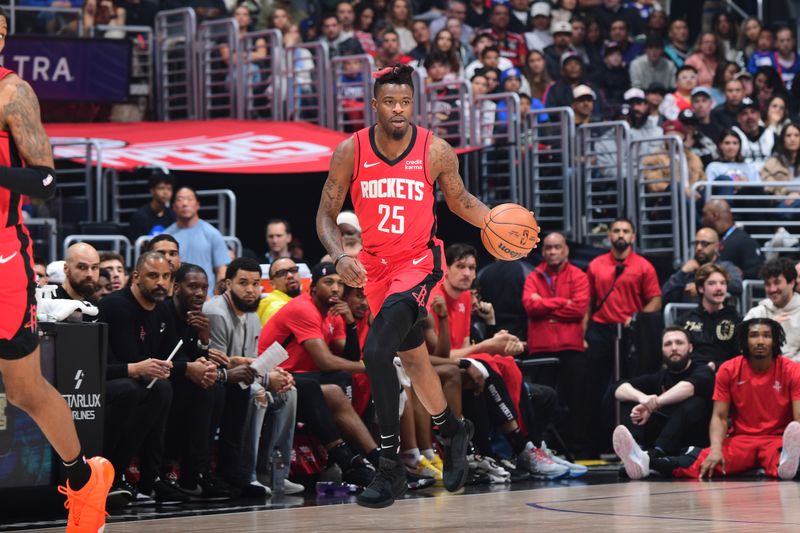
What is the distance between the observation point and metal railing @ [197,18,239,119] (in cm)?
→ 1900

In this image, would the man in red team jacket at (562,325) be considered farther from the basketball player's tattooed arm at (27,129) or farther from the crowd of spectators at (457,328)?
the basketball player's tattooed arm at (27,129)

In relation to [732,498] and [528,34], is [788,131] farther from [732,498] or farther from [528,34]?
[732,498]

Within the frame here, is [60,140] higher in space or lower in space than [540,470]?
higher

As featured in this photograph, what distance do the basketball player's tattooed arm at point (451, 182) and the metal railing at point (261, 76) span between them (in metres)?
10.5

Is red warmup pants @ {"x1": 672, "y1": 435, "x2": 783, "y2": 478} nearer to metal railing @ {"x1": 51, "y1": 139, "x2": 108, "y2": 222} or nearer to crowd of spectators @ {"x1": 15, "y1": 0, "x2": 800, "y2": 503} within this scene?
crowd of spectators @ {"x1": 15, "y1": 0, "x2": 800, "y2": 503}

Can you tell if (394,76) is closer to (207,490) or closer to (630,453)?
(207,490)

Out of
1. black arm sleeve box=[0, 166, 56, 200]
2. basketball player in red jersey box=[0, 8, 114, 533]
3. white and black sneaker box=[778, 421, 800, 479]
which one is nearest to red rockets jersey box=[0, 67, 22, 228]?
basketball player in red jersey box=[0, 8, 114, 533]

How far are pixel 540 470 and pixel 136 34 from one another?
10873 mm

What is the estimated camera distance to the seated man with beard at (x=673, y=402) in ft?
40.3

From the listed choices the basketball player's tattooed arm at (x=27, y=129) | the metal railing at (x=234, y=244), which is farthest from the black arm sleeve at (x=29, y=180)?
the metal railing at (x=234, y=244)

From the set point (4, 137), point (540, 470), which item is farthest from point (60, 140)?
point (4, 137)

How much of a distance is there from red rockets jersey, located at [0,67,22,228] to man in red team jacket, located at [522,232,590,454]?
779 centimetres

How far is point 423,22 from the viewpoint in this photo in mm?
19938

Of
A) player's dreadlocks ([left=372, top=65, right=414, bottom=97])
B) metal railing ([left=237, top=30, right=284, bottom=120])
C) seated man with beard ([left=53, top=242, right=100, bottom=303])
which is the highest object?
metal railing ([left=237, top=30, right=284, bottom=120])
